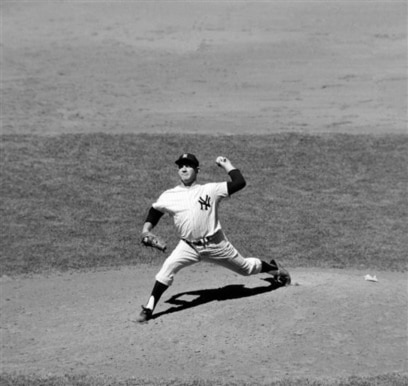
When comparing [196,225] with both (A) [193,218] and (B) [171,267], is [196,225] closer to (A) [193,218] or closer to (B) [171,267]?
(A) [193,218]

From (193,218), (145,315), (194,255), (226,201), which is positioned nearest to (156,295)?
(145,315)

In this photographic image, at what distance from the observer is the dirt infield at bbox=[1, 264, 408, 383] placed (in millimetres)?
8141

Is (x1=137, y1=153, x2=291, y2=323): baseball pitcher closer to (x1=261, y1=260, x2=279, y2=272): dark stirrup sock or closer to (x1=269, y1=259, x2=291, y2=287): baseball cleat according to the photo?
(x1=261, y1=260, x2=279, y2=272): dark stirrup sock

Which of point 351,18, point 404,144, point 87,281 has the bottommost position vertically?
point 87,281

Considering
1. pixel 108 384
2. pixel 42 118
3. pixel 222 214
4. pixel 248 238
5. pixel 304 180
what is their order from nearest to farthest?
pixel 108 384
pixel 248 238
pixel 222 214
pixel 304 180
pixel 42 118

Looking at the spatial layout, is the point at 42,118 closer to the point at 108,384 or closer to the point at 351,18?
the point at 351,18

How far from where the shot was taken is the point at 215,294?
9.85m

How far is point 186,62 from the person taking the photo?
64.7 feet

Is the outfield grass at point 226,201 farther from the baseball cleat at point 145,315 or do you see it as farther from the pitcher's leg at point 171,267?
the baseball cleat at point 145,315

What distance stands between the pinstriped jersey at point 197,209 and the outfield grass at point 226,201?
2.78 m

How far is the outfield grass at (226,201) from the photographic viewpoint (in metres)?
12.3

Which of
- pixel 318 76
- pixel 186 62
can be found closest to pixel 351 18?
pixel 318 76

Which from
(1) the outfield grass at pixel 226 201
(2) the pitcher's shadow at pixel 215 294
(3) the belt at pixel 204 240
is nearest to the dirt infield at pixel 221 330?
(2) the pitcher's shadow at pixel 215 294

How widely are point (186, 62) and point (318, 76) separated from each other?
2760mm
